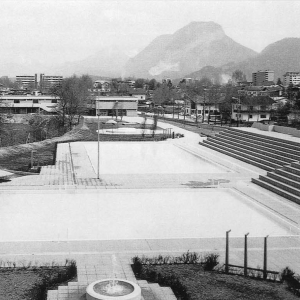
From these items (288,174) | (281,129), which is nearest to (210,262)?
(288,174)

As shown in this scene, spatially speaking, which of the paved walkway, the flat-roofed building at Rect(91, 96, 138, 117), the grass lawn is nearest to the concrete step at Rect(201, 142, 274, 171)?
the paved walkway

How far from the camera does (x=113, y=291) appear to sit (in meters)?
7.17

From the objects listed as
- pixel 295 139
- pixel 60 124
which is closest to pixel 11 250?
pixel 295 139

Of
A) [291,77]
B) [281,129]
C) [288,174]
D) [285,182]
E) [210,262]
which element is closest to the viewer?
[210,262]

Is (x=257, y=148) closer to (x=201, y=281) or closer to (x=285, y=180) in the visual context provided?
(x=285, y=180)

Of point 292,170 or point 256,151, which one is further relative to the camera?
point 256,151

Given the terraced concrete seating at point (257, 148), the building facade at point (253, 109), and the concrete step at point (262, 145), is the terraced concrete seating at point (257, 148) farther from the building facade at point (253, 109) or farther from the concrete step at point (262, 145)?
the building facade at point (253, 109)

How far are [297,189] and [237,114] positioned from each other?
1565 inches

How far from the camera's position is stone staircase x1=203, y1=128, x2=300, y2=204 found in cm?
1719

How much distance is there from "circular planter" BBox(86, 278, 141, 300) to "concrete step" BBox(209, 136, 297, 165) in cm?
1451

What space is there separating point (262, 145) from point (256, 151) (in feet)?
1.85

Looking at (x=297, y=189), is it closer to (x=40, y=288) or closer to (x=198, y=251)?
(x=198, y=251)

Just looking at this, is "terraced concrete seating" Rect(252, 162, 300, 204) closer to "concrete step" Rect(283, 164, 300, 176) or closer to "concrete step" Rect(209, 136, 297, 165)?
"concrete step" Rect(283, 164, 300, 176)

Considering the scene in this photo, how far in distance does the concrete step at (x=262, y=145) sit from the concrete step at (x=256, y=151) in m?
0.14
